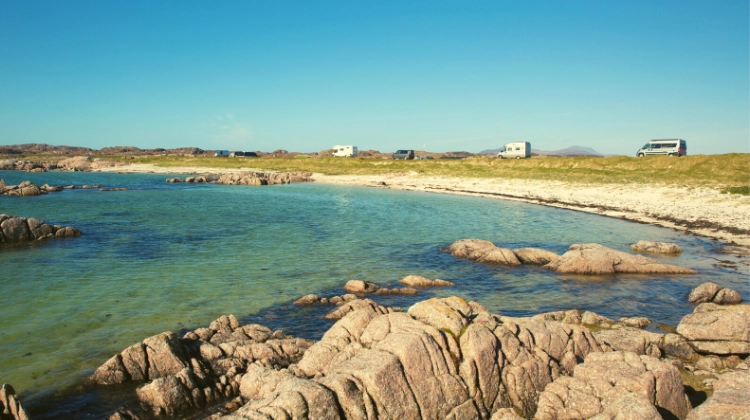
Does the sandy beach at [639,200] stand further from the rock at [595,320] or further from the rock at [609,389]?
the rock at [609,389]

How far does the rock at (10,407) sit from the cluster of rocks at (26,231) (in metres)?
25.0

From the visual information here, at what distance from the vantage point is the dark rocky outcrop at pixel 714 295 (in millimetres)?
18078

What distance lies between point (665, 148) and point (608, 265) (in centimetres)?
5871

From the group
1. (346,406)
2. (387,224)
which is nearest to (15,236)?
(387,224)

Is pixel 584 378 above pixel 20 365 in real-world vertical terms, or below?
above

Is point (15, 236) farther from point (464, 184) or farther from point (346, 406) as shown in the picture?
point (464, 184)

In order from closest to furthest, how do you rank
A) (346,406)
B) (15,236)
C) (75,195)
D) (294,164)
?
(346,406) < (15,236) < (75,195) < (294,164)

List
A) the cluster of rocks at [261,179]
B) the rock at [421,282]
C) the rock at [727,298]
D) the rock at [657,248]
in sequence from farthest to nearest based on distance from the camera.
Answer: the cluster of rocks at [261,179] < the rock at [657,248] < the rock at [421,282] < the rock at [727,298]

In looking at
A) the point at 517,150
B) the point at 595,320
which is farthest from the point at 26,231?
the point at 517,150

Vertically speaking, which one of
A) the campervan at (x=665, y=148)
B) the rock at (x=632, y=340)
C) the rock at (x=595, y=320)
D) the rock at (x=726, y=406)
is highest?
the campervan at (x=665, y=148)

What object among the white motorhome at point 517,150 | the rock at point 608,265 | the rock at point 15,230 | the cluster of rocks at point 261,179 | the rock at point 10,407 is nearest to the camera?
the rock at point 10,407

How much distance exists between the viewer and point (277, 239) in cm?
3155

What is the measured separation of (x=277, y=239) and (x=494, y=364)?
2314cm

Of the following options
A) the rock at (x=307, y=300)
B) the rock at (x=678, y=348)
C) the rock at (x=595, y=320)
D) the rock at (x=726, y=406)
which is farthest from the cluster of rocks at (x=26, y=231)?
the rock at (x=726, y=406)
